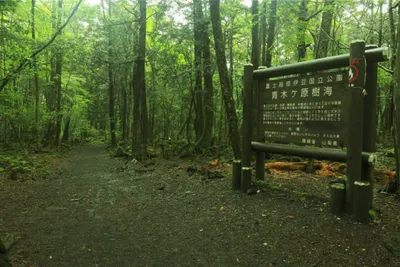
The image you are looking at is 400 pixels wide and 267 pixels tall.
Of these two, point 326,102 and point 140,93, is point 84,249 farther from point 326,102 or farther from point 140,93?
point 140,93

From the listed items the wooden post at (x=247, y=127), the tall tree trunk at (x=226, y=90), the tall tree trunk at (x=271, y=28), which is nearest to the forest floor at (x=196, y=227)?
the wooden post at (x=247, y=127)

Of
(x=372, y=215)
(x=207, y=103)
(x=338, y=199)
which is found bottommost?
(x=372, y=215)

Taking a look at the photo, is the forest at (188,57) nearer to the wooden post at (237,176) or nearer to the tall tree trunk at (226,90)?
the tall tree trunk at (226,90)

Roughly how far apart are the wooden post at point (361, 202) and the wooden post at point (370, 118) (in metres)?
0.14

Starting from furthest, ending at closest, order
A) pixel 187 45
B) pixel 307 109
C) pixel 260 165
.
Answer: pixel 187 45 → pixel 260 165 → pixel 307 109

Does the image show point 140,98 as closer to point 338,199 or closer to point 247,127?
point 247,127

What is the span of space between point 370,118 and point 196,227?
3.48 m

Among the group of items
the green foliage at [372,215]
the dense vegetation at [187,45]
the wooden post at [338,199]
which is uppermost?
the dense vegetation at [187,45]

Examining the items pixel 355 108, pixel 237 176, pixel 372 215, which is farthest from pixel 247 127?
pixel 372 215

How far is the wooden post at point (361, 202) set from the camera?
423 cm

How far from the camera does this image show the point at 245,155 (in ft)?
21.5

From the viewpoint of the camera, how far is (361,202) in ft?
14.0

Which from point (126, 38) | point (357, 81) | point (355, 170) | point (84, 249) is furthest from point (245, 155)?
point (126, 38)

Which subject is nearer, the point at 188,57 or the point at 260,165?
A: the point at 260,165
